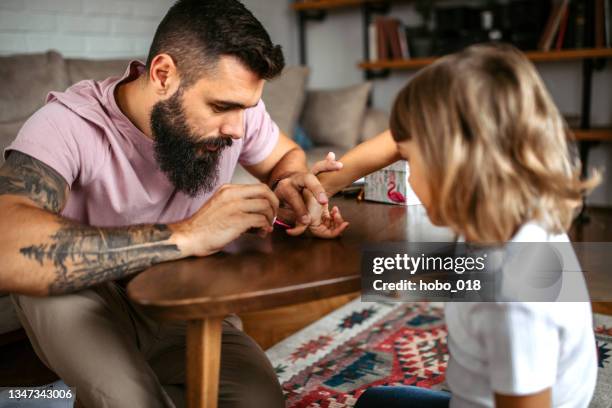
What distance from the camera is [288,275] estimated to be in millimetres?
851

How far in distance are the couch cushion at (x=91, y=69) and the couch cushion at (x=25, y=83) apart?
48 mm

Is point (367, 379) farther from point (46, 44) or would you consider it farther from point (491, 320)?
point (46, 44)

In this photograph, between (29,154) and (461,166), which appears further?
(29,154)

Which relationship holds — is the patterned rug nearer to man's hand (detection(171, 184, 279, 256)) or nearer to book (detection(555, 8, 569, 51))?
man's hand (detection(171, 184, 279, 256))

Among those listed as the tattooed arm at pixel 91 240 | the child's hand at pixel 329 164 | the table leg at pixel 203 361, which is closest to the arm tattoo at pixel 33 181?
the tattooed arm at pixel 91 240

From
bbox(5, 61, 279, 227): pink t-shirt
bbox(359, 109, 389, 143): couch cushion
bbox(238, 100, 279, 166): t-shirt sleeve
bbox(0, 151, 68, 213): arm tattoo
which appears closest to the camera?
bbox(0, 151, 68, 213): arm tattoo

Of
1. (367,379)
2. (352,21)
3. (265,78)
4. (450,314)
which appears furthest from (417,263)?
(352,21)

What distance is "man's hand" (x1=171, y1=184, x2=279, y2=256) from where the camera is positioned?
0.93 meters

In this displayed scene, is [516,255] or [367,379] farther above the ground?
[516,255]

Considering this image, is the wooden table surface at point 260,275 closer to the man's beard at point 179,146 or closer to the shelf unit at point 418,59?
the man's beard at point 179,146

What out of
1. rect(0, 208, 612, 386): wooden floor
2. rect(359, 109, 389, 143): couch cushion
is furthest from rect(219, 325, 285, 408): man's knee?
rect(359, 109, 389, 143): couch cushion

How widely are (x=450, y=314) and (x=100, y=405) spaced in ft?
1.77

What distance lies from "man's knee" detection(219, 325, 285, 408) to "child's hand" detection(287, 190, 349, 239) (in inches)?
11.1

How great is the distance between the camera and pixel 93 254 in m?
0.90
